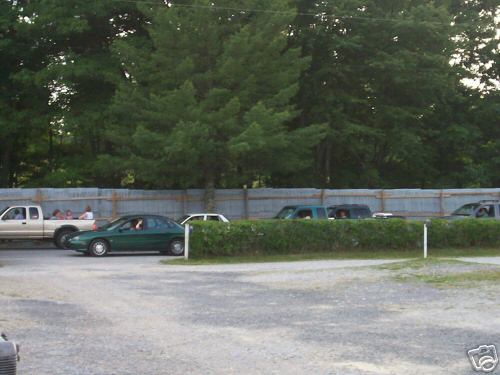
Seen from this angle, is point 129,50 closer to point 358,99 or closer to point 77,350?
point 358,99

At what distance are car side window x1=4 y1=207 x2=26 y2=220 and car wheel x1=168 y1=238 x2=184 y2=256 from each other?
285 inches

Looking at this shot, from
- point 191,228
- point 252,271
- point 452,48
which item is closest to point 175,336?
point 252,271

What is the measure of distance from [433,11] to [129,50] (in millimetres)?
17310

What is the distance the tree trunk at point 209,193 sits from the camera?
38.0 metres

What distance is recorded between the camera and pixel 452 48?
151 ft

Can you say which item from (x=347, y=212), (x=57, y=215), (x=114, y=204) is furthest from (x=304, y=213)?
(x=57, y=215)

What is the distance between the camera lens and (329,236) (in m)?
27.3

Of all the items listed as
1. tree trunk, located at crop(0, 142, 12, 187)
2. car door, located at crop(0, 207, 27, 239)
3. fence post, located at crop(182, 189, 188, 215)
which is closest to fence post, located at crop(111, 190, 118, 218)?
fence post, located at crop(182, 189, 188, 215)

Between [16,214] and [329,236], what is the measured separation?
13030mm

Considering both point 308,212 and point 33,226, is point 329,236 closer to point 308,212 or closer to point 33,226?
point 308,212

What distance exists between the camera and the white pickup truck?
104 ft

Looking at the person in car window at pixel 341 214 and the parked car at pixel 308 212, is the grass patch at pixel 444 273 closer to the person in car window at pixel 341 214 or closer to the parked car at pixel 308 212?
the parked car at pixel 308 212

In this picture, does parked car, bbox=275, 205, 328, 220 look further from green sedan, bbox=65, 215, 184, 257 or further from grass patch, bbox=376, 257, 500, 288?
grass patch, bbox=376, 257, 500, 288

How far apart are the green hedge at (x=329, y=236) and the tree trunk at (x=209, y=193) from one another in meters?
11.5
